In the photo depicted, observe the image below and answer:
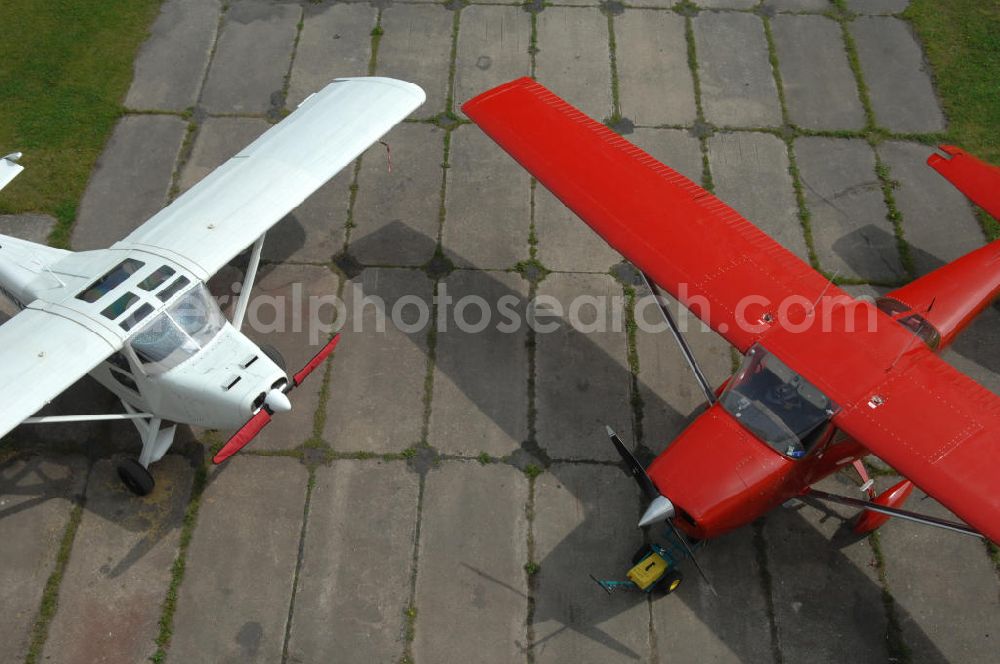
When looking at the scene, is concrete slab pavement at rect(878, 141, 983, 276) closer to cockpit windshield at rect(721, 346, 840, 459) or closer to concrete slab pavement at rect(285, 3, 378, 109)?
cockpit windshield at rect(721, 346, 840, 459)

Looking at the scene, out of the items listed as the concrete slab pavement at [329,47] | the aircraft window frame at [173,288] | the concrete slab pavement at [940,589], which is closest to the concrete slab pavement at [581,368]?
the concrete slab pavement at [940,589]

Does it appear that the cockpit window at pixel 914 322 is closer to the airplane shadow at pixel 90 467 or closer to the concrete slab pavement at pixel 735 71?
the concrete slab pavement at pixel 735 71

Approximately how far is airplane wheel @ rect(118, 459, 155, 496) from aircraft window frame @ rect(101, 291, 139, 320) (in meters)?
1.97

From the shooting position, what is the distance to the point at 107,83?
597 inches

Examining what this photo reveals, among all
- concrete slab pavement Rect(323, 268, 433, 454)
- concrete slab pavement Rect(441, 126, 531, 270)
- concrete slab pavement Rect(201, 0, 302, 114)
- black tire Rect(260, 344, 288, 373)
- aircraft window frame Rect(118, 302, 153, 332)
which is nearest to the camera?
aircraft window frame Rect(118, 302, 153, 332)

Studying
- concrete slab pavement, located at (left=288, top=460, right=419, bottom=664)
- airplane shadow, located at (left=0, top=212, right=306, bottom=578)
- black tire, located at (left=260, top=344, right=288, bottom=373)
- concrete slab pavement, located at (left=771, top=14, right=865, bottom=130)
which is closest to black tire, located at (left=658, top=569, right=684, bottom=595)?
concrete slab pavement, located at (left=288, top=460, right=419, bottom=664)

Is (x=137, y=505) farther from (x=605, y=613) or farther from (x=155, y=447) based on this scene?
(x=605, y=613)

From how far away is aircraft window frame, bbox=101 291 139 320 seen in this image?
9.70 metres

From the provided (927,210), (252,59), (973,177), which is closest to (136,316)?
(252,59)

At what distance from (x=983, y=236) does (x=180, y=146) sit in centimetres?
1310

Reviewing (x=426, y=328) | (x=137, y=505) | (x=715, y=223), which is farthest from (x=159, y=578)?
(x=715, y=223)

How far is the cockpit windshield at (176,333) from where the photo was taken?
9844mm

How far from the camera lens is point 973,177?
12.2 m

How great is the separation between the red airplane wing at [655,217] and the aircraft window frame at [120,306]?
4980 millimetres
